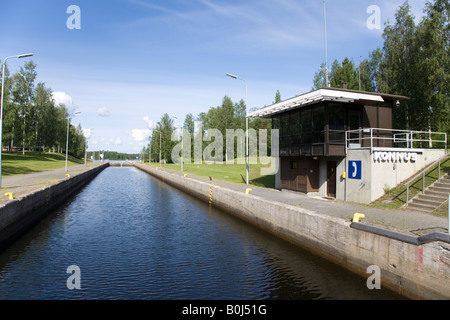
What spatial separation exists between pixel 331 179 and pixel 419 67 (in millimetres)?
18888

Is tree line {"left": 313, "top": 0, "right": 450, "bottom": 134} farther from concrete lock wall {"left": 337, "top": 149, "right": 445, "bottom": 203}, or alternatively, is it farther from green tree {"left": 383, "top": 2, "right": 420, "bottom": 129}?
concrete lock wall {"left": 337, "top": 149, "right": 445, "bottom": 203}

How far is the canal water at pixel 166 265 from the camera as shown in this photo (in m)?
8.54

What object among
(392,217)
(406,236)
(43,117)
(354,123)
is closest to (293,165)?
(354,123)

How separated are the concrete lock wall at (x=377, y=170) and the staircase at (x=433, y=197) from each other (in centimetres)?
195

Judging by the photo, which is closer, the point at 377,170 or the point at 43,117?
the point at 377,170

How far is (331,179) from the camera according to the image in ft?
63.6

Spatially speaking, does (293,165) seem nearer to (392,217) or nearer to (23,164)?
(392,217)

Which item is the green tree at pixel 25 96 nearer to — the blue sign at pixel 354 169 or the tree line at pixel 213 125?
the tree line at pixel 213 125

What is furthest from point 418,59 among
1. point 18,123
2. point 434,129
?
point 18,123

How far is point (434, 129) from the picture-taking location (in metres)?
36.0

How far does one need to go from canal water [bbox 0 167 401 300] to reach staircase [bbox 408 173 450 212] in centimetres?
605

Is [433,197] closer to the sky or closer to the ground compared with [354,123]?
closer to the ground

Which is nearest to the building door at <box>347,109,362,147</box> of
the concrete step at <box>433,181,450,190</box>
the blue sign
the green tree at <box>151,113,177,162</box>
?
the blue sign

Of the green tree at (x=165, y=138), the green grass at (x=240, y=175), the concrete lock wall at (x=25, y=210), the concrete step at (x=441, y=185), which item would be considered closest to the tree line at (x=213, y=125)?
the green tree at (x=165, y=138)
